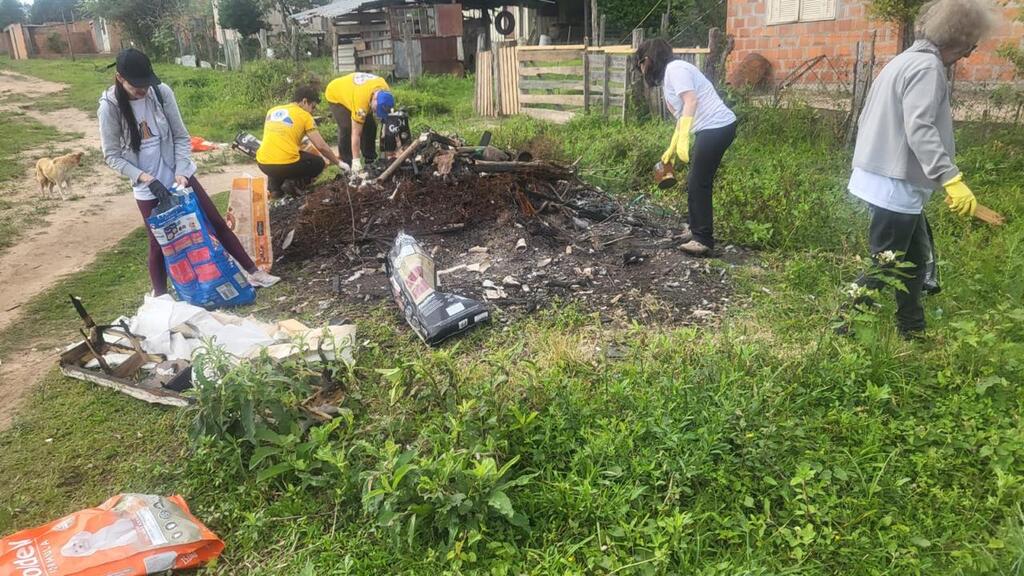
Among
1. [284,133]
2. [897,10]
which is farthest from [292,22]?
[897,10]

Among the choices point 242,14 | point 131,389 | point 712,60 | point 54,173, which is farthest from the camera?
point 242,14

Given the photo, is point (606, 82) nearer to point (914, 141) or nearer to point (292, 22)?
point (914, 141)

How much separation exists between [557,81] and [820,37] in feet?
13.1

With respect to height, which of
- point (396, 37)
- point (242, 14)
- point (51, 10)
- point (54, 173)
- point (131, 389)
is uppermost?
point (51, 10)

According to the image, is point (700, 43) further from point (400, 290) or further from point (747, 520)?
point (747, 520)

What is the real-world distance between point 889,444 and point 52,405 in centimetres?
390

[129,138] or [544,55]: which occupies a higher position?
[544,55]

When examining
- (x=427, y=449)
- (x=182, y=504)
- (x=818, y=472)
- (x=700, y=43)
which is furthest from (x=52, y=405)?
(x=700, y=43)

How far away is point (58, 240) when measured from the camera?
6133 millimetres

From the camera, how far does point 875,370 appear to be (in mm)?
3023

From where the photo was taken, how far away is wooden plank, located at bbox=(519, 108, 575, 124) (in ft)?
35.9

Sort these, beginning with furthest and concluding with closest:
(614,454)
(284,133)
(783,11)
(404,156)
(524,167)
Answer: (783,11) → (284,133) → (404,156) → (524,167) → (614,454)

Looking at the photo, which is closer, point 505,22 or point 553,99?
point 553,99

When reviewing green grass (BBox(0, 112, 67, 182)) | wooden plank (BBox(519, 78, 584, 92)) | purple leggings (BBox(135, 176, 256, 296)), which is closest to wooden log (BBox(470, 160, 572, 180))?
purple leggings (BBox(135, 176, 256, 296))
